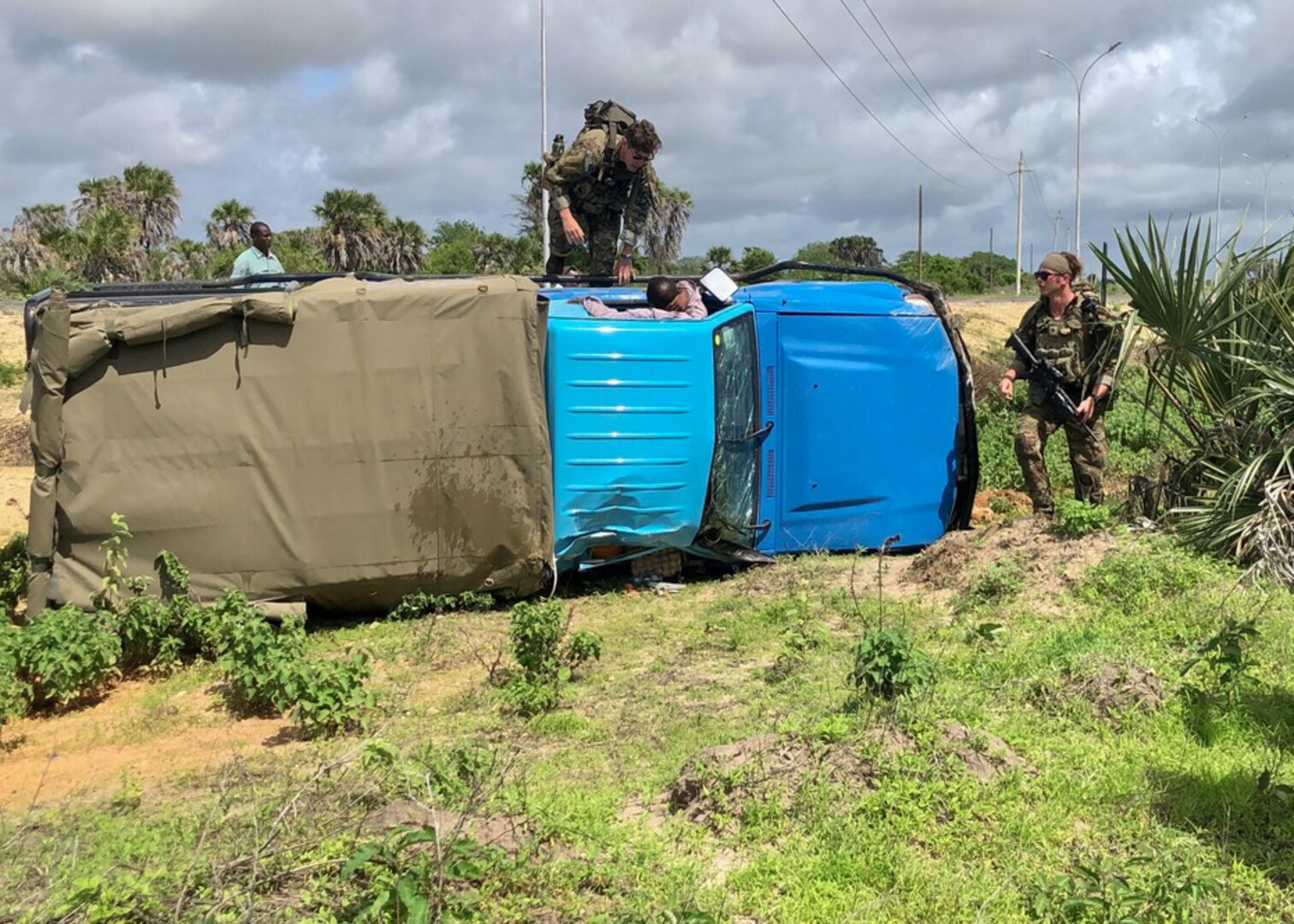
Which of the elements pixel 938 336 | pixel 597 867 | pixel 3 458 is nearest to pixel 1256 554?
pixel 938 336

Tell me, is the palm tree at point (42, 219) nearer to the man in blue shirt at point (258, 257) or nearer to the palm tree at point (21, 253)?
the palm tree at point (21, 253)

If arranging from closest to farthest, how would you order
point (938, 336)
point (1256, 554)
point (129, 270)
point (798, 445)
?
point (1256, 554) < point (798, 445) < point (938, 336) < point (129, 270)

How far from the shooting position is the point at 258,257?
903cm

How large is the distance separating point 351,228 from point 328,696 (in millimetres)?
34320

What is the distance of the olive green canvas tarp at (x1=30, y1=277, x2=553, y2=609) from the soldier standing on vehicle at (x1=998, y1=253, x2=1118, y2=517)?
142 inches

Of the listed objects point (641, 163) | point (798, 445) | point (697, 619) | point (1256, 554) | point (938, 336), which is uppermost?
point (641, 163)

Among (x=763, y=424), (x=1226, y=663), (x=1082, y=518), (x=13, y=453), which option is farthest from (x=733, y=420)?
(x=13, y=453)

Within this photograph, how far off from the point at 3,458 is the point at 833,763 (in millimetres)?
11637

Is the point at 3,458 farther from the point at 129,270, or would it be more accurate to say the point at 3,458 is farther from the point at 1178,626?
the point at 129,270

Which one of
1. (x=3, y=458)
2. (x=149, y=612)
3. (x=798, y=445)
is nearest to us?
(x=149, y=612)

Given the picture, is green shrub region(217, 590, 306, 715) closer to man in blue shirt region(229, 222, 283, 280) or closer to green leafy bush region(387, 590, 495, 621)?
green leafy bush region(387, 590, 495, 621)

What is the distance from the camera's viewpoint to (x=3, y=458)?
467 inches

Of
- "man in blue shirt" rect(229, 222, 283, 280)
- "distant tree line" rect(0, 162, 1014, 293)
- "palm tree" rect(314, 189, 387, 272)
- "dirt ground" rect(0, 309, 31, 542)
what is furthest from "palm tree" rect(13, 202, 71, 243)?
"man in blue shirt" rect(229, 222, 283, 280)

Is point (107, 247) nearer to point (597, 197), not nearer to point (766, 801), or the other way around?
point (597, 197)
